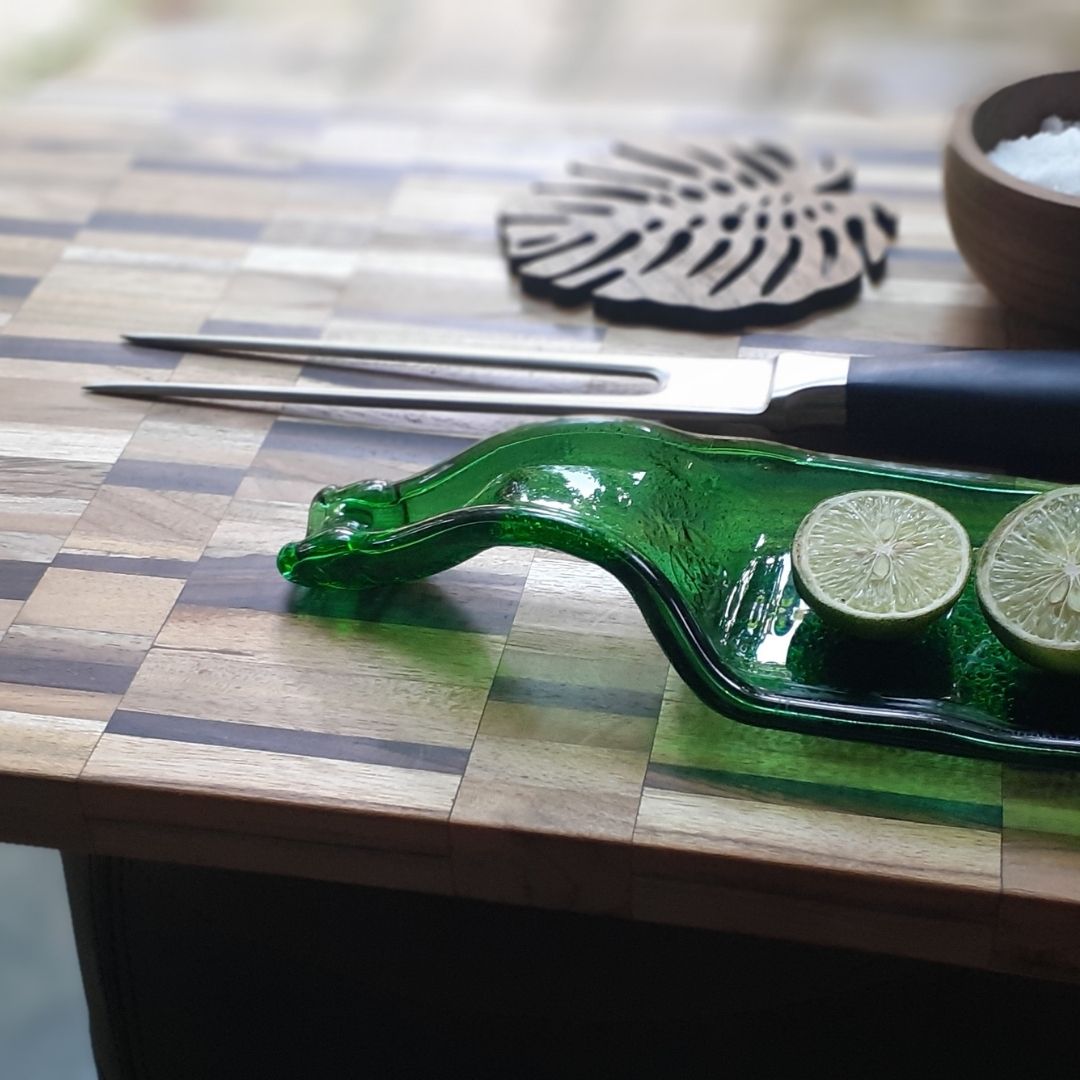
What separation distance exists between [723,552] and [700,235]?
15.4 inches

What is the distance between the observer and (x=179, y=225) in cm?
117

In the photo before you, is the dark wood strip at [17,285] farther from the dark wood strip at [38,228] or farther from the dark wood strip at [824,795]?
the dark wood strip at [824,795]

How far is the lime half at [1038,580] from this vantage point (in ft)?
2.32

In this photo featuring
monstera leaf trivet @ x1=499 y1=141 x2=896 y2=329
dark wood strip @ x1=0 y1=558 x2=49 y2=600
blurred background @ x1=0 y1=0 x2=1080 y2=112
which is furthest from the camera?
blurred background @ x1=0 y1=0 x2=1080 y2=112

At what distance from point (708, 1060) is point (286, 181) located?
0.75 metres

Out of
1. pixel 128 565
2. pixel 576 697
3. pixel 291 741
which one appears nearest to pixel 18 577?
pixel 128 565

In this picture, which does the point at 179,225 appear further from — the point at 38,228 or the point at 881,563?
the point at 881,563

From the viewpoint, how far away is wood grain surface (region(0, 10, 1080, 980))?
2.25ft

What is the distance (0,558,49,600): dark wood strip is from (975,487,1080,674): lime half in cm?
50

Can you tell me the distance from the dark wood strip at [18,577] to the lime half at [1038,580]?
500 mm

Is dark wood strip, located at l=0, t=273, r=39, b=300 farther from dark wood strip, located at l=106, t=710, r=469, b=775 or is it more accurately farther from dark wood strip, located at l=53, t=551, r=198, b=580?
dark wood strip, located at l=106, t=710, r=469, b=775

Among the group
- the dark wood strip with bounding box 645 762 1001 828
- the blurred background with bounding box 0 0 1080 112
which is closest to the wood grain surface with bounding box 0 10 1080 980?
the dark wood strip with bounding box 645 762 1001 828

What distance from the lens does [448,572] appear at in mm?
838

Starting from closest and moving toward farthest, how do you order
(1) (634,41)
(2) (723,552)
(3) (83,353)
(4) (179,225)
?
(2) (723,552)
(3) (83,353)
(4) (179,225)
(1) (634,41)
